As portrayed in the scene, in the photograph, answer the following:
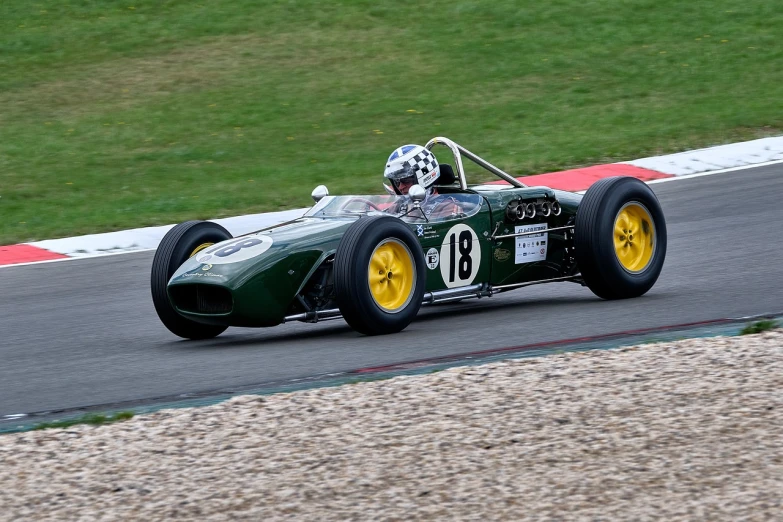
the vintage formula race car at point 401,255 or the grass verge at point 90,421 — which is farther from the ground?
the vintage formula race car at point 401,255

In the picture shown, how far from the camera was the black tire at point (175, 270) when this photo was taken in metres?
8.31

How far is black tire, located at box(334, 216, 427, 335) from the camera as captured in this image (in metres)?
7.67

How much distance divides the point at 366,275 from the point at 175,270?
1.38m

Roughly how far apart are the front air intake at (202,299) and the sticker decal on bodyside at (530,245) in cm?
219

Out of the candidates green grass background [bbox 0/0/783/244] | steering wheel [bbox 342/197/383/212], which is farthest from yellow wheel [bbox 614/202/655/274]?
green grass background [bbox 0/0/783/244]

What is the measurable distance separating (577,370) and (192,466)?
2084 mm

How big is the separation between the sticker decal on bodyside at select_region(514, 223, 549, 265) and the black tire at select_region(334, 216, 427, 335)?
1152mm

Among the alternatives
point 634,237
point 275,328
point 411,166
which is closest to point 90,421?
point 275,328

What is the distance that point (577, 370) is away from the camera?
6406 mm

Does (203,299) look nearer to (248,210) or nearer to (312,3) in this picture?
(248,210)

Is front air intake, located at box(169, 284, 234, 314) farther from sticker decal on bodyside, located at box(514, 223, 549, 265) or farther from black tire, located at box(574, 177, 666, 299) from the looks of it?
black tire, located at box(574, 177, 666, 299)

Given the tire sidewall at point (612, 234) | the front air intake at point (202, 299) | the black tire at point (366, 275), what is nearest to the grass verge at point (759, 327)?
the tire sidewall at point (612, 234)

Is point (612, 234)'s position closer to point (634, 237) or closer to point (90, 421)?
point (634, 237)

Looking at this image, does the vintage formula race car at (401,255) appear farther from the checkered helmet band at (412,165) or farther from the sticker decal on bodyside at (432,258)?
the checkered helmet band at (412,165)
